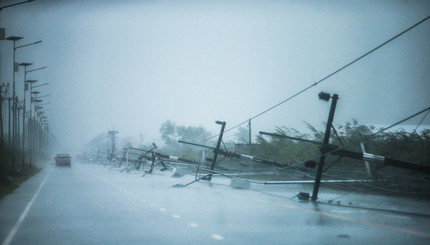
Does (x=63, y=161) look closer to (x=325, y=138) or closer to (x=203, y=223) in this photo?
(x=325, y=138)

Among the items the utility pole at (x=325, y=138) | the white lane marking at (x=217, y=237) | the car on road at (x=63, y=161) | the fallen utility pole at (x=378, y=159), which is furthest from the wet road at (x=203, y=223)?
the car on road at (x=63, y=161)

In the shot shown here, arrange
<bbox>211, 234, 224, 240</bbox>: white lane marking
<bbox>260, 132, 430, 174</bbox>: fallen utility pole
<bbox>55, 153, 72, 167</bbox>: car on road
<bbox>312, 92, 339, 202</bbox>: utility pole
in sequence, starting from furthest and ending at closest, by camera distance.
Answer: <bbox>55, 153, 72, 167</bbox>: car on road < <bbox>312, 92, 339, 202</bbox>: utility pole < <bbox>260, 132, 430, 174</bbox>: fallen utility pole < <bbox>211, 234, 224, 240</bbox>: white lane marking

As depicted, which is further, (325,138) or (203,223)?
(325,138)

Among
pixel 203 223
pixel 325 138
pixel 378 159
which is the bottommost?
pixel 203 223

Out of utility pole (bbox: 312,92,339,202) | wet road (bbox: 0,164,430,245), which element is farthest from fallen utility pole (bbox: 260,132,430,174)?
wet road (bbox: 0,164,430,245)

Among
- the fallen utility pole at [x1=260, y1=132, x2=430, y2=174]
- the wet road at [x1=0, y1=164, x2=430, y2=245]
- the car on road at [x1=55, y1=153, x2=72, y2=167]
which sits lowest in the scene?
the car on road at [x1=55, y1=153, x2=72, y2=167]

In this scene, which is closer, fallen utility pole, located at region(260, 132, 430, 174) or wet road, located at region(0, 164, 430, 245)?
wet road, located at region(0, 164, 430, 245)

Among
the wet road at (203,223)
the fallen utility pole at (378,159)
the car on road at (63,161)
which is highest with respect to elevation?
the fallen utility pole at (378,159)

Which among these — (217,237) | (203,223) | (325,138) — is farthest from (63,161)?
(217,237)

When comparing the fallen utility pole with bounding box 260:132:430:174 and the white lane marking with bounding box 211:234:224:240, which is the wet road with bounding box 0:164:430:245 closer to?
the white lane marking with bounding box 211:234:224:240

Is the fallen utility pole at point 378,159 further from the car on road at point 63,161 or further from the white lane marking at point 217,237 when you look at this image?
the car on road at point 63,161

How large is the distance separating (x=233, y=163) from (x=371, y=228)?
2855 centimetres

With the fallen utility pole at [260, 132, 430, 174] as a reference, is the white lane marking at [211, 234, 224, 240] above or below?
below

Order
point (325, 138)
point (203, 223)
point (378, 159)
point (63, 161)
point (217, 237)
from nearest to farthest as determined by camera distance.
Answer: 1. point (217, 237)
2. point (203, 223)
3. point (378, 159)
4. point (325, 138)
5. point (63, 161)
